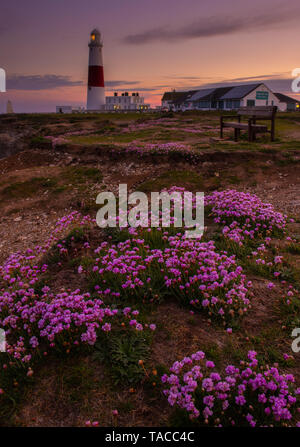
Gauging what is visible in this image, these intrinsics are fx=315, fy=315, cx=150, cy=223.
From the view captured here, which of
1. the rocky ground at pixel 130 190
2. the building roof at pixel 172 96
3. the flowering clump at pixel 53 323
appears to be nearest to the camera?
the rocky ground at pixel 130 190

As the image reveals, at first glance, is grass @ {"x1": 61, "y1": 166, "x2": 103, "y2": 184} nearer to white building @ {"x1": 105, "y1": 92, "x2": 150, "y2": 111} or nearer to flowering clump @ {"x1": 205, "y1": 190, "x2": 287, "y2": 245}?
flowering clump @ {"x1": 205, "y1": 190, "x2": 287, "y2": 245}

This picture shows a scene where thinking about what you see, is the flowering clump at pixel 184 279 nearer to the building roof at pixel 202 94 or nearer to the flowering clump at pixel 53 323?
the flowering clump at pixel 53 323

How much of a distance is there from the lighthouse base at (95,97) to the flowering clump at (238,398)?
81.7 meters

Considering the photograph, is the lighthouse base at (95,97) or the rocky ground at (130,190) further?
the lighthouse base at (95,97)

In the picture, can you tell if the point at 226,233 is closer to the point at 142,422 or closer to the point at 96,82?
the point at 142,422

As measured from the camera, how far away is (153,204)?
973cm

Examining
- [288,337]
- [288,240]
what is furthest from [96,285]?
[288,240]

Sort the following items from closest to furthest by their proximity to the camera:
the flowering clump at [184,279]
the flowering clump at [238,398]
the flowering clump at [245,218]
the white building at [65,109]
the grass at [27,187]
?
1. the flowering clump at [238,398]
2. the flowering clump at [184,279]
3. the flowering clump at [245,218]
4. the grass at [27,187]
5. the white building at [65,109]

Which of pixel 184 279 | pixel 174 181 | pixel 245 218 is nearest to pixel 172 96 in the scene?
pixel 174 181

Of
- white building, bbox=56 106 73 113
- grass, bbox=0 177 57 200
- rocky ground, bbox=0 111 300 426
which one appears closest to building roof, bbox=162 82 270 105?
white building, bbox=56 106 73 113

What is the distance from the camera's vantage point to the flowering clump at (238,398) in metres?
3.10

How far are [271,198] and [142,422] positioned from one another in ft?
28.4

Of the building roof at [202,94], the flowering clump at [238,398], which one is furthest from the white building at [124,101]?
the flowering clump at [238,398]
